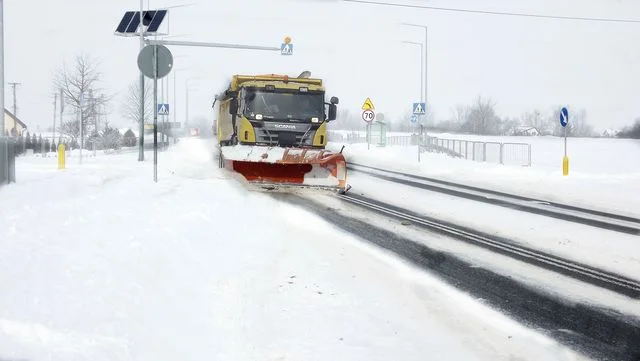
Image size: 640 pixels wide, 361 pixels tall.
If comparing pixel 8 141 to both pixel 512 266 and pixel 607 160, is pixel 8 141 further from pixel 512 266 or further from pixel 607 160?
pixel 607 160

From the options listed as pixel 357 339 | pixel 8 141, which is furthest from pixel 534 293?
pixel 8 141

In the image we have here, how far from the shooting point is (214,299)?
507cm

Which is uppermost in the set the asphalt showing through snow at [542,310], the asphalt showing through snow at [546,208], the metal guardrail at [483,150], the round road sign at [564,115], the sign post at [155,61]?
the sign post at [155,61]

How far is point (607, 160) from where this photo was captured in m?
34.1

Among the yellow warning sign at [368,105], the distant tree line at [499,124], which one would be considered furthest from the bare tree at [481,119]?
the yellow warning sign at [368,105]

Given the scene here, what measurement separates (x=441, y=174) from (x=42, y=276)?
2014cm

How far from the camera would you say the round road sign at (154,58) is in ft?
41.3

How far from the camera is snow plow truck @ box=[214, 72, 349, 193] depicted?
561 inches

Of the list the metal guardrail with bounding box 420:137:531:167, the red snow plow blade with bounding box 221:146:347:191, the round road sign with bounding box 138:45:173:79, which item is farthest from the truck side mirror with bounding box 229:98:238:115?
the metal guardrail with bounding box 420:137:531:167

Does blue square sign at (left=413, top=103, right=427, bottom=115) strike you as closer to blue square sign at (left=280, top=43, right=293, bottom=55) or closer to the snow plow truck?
blue square sign at (left=280, top=43, right=293, bottom=55)

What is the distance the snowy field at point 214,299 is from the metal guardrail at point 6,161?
4457mm

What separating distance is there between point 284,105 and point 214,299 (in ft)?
35.4

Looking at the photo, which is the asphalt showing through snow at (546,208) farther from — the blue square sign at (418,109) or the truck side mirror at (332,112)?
the blue square sign at (418,109)

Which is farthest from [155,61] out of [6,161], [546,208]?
[546,208]
